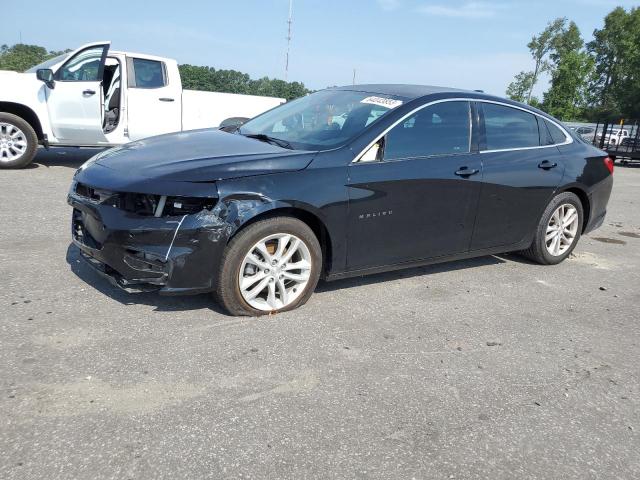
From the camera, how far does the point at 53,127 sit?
8797mm

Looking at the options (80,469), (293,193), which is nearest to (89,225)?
(293,193)

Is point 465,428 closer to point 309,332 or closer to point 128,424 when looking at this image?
point 309,332

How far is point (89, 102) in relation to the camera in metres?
8.81

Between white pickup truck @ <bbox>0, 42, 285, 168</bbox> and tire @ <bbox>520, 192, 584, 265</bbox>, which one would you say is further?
white pickup truck @ <bbox>0, 42, 285, 168</bbox>

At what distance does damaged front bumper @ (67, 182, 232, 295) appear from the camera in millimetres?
3307

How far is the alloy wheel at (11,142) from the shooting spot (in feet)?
27.6

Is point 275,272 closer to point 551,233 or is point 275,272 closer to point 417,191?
point 417,191

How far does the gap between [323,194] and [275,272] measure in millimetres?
623

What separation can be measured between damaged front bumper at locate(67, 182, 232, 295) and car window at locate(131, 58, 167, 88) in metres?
6.42

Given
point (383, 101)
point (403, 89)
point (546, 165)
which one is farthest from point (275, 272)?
point (546, 165)

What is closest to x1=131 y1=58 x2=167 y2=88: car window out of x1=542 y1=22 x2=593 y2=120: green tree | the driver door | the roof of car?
the driver door

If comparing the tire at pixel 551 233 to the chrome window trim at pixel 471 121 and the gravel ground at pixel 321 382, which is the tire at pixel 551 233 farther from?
the gravel ground at pixel 321 382

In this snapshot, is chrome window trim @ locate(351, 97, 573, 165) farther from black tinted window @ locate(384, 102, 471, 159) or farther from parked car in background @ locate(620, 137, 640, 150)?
parked car in background @ locate(620, 137, 640, 150)

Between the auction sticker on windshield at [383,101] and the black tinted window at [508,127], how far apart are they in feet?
3.00
